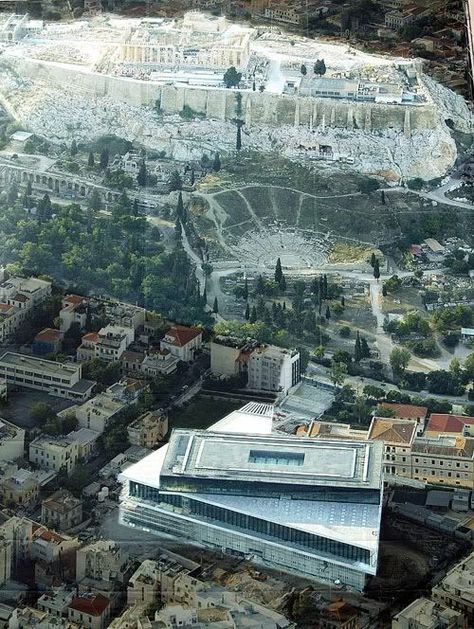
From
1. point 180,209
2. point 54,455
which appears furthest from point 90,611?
point 180,209

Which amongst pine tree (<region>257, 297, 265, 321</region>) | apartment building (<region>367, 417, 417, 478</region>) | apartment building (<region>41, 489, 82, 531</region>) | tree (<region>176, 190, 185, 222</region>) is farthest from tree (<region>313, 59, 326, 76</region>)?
apartment building (<region>41, 489, 82, 531</region>)

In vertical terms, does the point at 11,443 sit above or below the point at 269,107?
below

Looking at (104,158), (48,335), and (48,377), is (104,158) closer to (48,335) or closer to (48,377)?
(48,335)

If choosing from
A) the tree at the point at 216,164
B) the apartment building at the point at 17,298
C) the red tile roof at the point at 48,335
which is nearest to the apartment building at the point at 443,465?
the red tile roof at the point at 48,335

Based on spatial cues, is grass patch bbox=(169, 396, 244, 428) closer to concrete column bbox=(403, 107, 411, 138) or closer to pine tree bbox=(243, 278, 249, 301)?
pine tree bbox=(243, 278, 249, 301)

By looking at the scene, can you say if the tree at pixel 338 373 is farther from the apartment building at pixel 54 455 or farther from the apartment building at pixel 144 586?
the apartment building at pixel 144 586

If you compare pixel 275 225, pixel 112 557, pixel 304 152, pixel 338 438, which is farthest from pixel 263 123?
pixel 112 557
